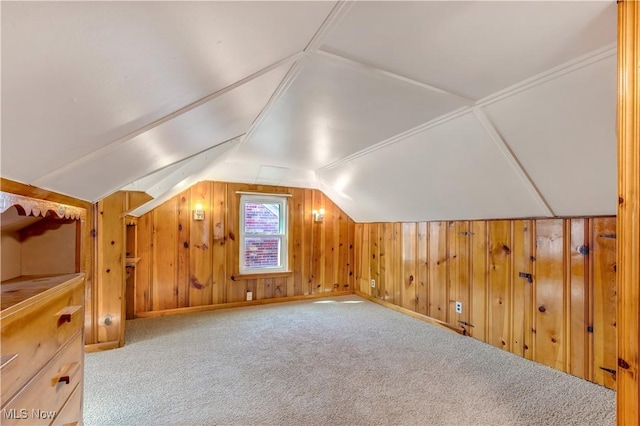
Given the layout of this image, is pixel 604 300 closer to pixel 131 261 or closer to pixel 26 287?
pixel 26 287

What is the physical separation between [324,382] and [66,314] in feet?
5.50

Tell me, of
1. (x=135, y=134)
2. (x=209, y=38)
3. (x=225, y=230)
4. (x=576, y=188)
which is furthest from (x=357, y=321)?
(x=209, y=38)

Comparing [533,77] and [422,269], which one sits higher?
[533,77]

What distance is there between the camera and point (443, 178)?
2719 mm

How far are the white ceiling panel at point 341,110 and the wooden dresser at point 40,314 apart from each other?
4.50 feet

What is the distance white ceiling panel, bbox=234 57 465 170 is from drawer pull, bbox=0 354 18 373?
1.53 metres

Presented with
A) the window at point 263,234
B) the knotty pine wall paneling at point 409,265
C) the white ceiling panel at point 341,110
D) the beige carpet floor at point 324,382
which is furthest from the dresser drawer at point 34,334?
the knotty pine wall paneling at point 409,265

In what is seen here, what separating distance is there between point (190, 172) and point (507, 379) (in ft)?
10.8

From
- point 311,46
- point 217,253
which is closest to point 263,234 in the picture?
point 217,253

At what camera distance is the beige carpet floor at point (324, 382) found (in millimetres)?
1787

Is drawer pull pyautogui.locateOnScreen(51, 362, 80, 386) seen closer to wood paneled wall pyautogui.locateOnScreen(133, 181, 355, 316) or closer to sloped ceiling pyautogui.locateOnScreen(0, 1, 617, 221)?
sloped ceiling pyautogui.locateOnScreen(0, 1, 617, 221)

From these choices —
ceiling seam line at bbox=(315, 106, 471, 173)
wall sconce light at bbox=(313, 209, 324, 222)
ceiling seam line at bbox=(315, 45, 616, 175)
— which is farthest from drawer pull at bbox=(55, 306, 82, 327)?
wall sconce light at bbox=(313, 209, 324, 222)

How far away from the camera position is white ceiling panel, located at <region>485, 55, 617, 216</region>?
1440 millimetres

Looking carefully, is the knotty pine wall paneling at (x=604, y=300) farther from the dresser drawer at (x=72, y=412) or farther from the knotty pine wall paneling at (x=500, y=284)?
the dresser drawer at (x=72, y=412)
